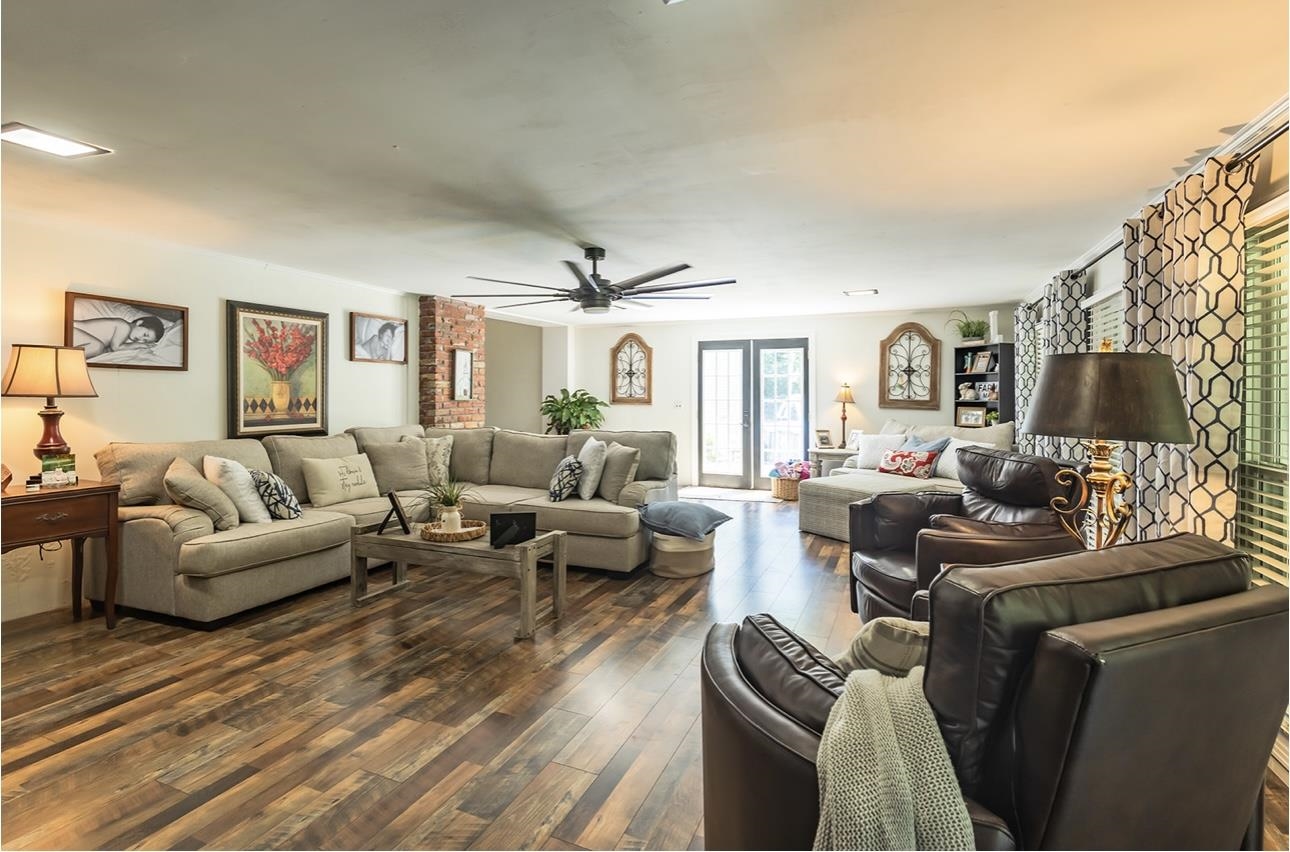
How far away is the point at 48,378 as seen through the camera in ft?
11.0

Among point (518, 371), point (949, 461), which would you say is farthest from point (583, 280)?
point (518, 371)

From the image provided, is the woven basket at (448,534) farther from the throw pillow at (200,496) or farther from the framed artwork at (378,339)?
the framed artwork at (378,339)

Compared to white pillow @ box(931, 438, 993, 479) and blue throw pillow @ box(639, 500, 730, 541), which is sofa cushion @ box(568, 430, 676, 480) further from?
white pillow @ box(931, 438, 993, 479)

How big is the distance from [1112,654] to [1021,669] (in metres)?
0.13

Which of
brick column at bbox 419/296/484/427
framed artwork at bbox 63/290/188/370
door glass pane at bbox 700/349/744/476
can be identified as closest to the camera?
framed artwork at bbox 63/290/188/370

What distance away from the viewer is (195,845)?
Result: 5.77 ft

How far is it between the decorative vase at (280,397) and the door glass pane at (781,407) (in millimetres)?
5551

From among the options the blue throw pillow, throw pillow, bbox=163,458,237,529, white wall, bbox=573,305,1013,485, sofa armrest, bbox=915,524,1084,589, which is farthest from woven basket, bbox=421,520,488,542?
white wall, bbox=573,305,1013,485

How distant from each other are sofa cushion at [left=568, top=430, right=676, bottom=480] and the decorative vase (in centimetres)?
230

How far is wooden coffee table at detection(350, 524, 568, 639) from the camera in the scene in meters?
3.31

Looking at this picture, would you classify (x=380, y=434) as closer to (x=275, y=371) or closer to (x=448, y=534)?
(x=275, y=371)

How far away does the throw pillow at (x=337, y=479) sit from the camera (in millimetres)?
4598

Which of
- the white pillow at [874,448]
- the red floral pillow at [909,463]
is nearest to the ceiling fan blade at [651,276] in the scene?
the red floral pillow at [909,463]

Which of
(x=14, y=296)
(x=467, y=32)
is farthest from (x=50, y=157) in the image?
(x=467, y=32)
